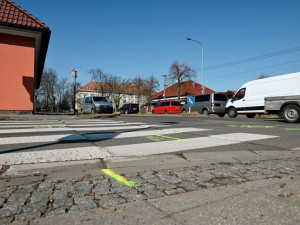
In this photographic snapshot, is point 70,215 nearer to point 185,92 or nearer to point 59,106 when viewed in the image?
point 185,92

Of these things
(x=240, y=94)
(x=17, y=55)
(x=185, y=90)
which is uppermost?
(x=185, y=90)

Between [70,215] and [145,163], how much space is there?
1507mm

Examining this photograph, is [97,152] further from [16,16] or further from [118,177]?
[16,16]

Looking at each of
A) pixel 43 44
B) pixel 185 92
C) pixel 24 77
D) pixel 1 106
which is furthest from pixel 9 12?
pixel 185 92

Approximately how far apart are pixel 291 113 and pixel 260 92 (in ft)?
10.2

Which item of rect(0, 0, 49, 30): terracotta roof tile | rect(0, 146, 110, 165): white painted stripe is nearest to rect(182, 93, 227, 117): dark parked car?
rect(0, 0, 49, 30): terracotta roof tile

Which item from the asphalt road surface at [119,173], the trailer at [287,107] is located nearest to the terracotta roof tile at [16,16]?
the asphalt road surface at [119,173]

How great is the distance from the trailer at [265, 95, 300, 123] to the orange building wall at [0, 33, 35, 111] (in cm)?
1368

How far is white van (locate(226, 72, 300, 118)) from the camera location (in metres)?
11.2

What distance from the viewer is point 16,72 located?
12797 millimetres

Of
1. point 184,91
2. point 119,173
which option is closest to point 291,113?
point 119,173

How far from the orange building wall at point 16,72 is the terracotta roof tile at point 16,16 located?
0.98 meters

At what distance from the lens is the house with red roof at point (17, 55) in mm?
12375

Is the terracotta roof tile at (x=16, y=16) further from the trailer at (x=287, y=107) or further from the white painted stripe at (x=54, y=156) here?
the trailer at (x=287, y=107)
